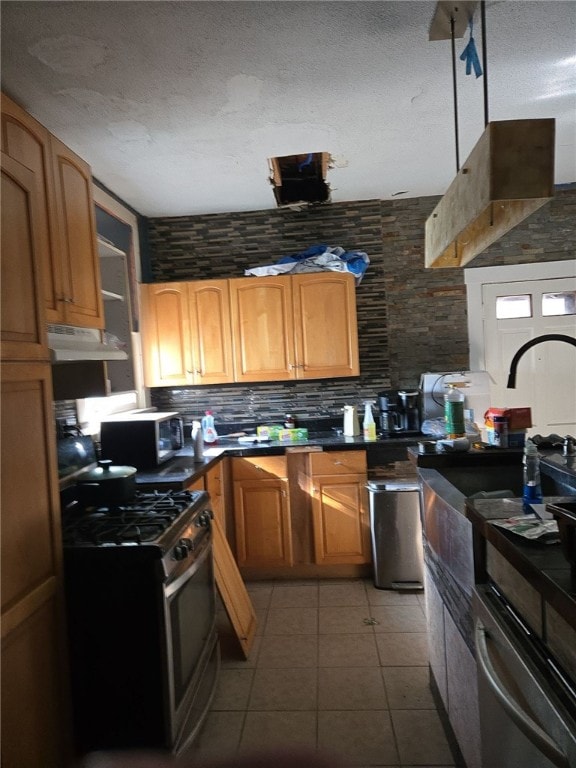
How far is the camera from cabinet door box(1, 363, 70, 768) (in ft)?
4.17

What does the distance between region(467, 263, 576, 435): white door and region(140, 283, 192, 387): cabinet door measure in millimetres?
2112

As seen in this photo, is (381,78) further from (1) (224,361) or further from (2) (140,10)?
(1) (224,361)

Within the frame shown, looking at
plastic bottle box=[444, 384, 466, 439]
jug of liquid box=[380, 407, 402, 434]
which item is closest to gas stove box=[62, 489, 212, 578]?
plastic bottle box=[444, 384, 466, 439]

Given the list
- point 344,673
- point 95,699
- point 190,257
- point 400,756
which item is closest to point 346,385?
point 190,257

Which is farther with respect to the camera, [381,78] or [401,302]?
[401,302]

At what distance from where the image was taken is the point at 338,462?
314cm

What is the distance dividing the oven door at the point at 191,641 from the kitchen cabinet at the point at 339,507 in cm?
111

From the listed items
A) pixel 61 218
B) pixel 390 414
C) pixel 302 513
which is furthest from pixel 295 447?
pixel 61 218

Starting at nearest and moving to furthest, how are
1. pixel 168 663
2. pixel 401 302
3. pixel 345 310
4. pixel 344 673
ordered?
pixel 168 663 < pixel 344 673 < pixel 345 310 < pixel 401 302

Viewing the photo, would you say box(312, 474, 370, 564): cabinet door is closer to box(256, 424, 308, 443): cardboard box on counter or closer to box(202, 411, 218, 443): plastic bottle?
box(256, 424, 308, 443): cardboard box on counter

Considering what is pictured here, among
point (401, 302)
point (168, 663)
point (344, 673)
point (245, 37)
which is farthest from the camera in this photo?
point (401, 302)

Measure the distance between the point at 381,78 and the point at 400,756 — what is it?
8.54 feet

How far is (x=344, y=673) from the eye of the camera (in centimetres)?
223

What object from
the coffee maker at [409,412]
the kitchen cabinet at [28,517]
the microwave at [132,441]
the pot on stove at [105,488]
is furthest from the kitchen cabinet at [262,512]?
the kitchen cabinet at [28,517]
